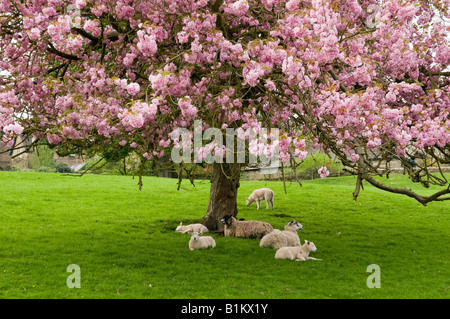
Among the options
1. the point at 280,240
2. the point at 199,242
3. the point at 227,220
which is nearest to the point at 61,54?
the point at 199,242

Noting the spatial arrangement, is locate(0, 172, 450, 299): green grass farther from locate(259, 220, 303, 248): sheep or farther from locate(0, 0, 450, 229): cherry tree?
locate(0, 0, 450, 229): cherry tree

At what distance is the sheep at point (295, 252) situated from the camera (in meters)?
11.5

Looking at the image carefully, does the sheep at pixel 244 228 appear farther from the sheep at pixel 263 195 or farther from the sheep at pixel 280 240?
the sheep at pixel 263 195

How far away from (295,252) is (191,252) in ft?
9.49

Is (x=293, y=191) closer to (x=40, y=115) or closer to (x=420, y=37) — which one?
(x=420, y=37)

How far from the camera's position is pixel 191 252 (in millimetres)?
12328

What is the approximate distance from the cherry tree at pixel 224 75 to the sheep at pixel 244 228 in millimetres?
4436

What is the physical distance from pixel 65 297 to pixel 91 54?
234 inches

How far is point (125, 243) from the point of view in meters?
13.4

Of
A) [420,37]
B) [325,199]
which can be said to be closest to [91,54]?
[420,37]

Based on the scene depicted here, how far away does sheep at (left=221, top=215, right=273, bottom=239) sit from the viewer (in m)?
14.3

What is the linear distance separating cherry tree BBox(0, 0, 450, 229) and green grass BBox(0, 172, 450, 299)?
261 cm

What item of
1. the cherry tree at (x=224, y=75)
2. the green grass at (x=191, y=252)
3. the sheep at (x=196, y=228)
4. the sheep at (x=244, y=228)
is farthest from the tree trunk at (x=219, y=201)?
the cherry tree at (x=224, y=75)

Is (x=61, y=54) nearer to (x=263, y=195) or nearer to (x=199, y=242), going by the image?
(x=199, y=242)
